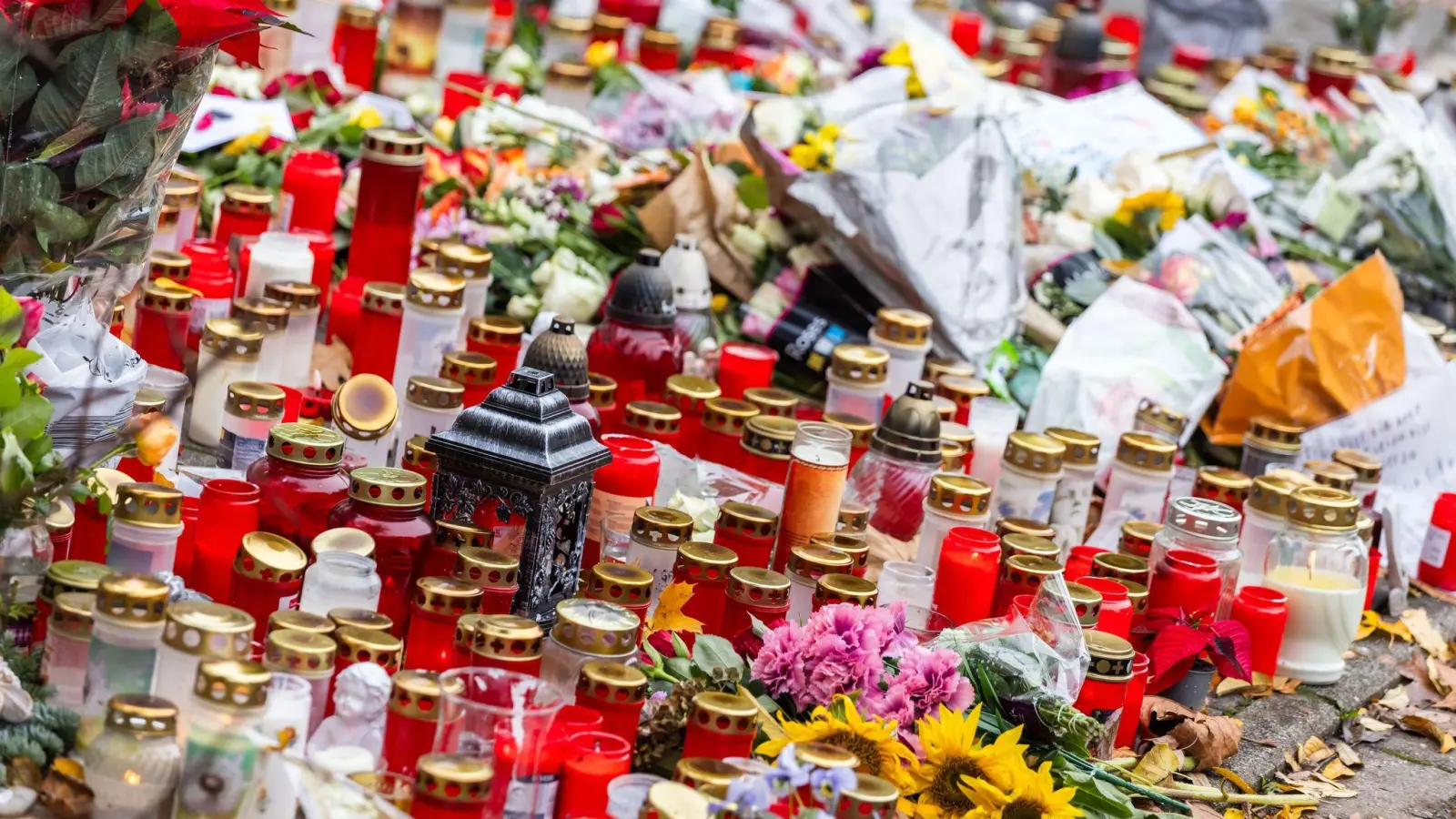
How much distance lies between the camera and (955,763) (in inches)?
81.7

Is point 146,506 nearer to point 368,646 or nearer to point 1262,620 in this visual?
point 368,646

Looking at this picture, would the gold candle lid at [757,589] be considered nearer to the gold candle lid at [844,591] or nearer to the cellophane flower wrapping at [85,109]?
the gold candle lid at [844,591]

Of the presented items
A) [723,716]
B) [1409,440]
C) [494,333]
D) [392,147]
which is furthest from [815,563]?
[1409,440]

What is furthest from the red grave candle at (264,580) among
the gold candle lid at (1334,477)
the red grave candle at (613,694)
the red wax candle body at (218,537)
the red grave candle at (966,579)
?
the gold candle lid at (1334,477)

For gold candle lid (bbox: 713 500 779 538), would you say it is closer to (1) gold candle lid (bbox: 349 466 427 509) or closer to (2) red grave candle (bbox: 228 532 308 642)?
(1) gold candle lid (bbox: 349 466 427 509)

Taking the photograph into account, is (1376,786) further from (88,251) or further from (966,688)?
(88,251)

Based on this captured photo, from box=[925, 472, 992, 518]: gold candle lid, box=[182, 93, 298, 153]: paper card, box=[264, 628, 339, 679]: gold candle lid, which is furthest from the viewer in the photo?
box=[182, 93, 298, 153]: paper card

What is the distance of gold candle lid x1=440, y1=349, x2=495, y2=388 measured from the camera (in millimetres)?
2814

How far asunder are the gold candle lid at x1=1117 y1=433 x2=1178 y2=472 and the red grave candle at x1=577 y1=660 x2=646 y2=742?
4.62ft

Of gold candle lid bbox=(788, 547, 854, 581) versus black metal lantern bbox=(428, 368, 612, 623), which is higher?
black metal lantern bbox=(428, 368, 612, 623)

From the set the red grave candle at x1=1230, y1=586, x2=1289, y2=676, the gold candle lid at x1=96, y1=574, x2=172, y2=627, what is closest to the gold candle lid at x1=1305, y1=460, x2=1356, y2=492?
the red grave candle at x1=1230, y1=586, x2=1289, y2=676

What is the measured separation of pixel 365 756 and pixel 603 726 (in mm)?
252

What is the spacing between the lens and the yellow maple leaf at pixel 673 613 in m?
2.35

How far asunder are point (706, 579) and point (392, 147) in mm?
1179
